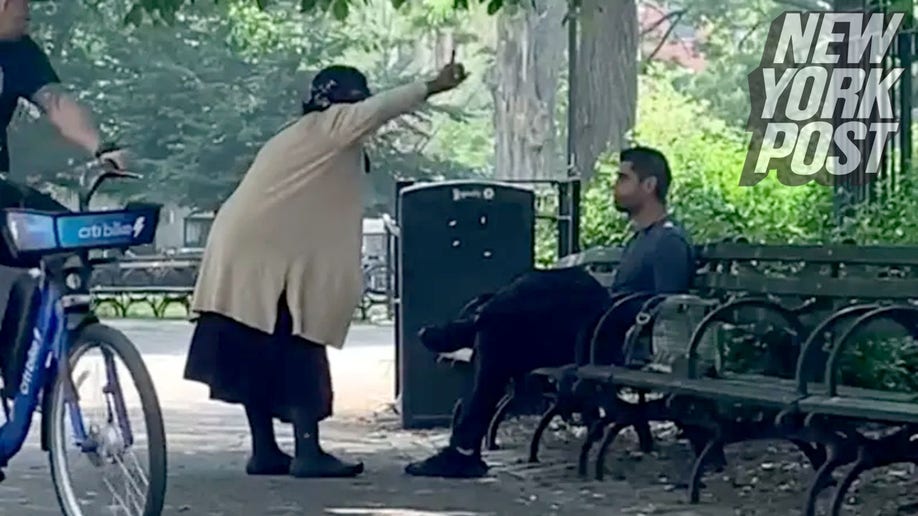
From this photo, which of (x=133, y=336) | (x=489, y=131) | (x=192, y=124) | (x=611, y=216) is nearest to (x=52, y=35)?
(x=192, y=124)

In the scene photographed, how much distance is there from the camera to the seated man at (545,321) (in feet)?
28.9

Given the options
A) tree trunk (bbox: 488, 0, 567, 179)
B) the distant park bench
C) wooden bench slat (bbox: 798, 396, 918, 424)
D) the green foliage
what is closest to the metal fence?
the green foliage

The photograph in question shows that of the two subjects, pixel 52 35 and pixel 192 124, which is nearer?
pixel 52 35

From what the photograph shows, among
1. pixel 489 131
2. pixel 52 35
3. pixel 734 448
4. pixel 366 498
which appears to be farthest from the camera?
pixel 489 131

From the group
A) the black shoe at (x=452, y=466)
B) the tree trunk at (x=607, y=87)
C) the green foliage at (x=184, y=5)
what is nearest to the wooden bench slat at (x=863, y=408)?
the black shoe at (x=452, y=466)

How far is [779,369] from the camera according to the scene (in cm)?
921

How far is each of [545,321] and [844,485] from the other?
6.87 feet

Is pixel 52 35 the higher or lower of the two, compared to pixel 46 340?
higher

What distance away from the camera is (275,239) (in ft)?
28.1

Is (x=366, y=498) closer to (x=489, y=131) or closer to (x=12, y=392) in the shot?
(x=12, y=392)

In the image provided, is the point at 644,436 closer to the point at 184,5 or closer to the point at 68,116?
the point at 68,116

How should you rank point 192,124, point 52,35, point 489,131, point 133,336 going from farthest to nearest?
point 489,131 → point 192,124 → point 52,35 → point 133,336

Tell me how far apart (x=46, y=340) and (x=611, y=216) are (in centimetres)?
662

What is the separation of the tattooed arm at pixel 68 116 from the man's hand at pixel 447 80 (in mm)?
1466
